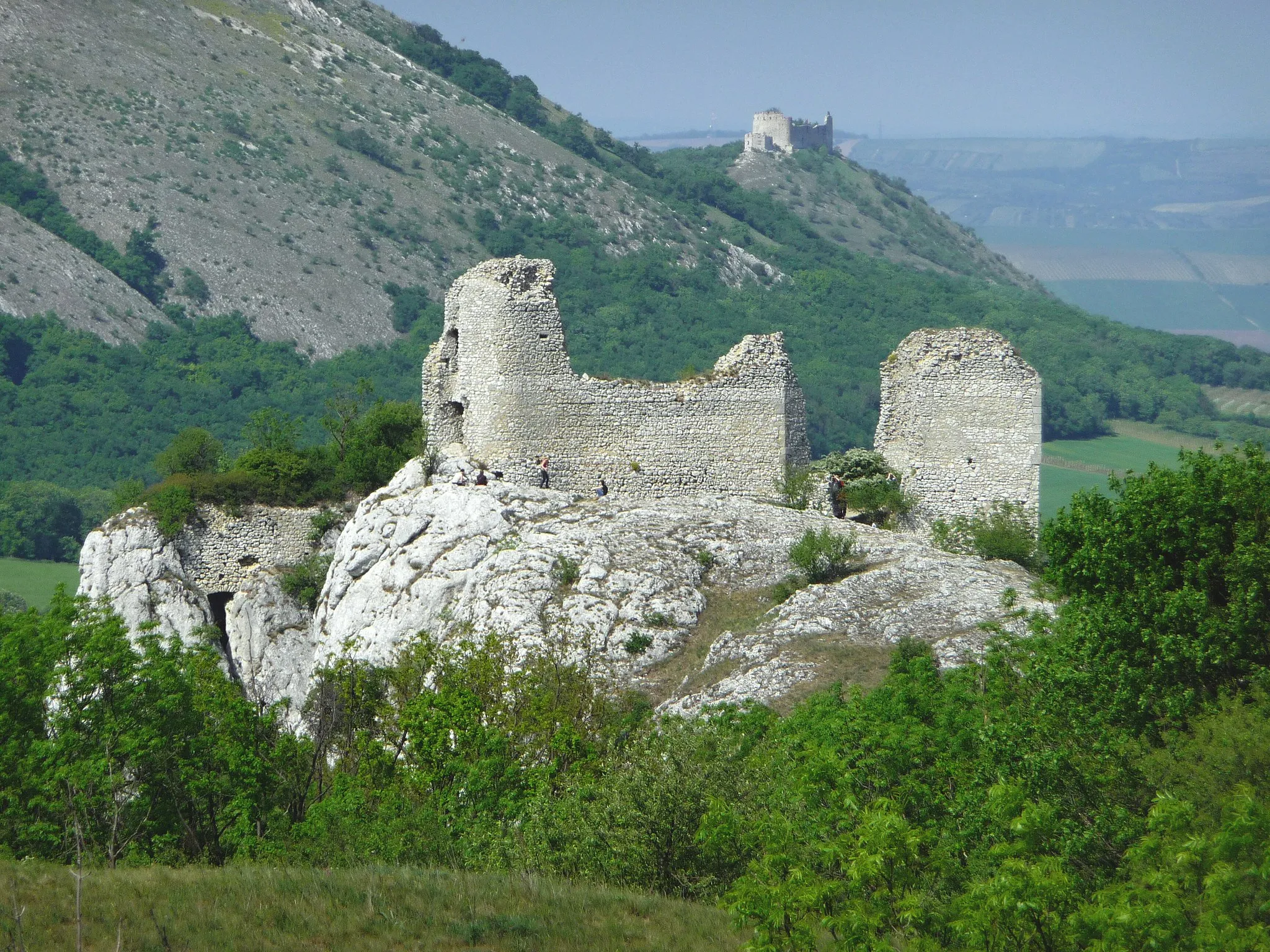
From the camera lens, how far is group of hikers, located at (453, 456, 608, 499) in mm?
32656

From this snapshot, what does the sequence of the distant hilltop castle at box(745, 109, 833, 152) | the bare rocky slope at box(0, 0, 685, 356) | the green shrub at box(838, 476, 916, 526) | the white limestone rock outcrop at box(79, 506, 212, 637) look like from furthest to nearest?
1. the distant hilltop castle at box(745, 109, 833, 152)
2. the bare rocky slope at box(0, 0, 685, 356)
3. the white limestone rock outcrop at box(79, 506, 212, 637)
4. the green shrub at box(838, 476, 916, 526)

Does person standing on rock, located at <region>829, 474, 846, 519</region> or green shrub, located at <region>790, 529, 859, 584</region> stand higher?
person standing on rock, located at <region>829, 474, 846, 519</region>

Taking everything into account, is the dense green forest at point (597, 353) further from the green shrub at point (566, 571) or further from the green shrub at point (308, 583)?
the green shrub at point (566, 571)

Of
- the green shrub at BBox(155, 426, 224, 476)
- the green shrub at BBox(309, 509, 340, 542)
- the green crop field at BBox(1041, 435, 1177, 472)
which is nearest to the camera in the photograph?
the green shrub at BBox(309, 509, 340, 542)

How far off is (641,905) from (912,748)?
4.07m

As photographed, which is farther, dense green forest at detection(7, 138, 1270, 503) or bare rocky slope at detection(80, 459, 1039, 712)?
dense green forest at detection(7, 138, 1270, 503)

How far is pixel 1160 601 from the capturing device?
2048 cm

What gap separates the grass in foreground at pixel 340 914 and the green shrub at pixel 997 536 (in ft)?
46.7

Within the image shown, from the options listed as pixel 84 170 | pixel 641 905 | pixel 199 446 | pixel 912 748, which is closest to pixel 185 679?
pixel 641 905

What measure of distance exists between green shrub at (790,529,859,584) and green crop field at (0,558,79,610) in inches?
1764

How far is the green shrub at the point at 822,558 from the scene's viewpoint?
29203mm

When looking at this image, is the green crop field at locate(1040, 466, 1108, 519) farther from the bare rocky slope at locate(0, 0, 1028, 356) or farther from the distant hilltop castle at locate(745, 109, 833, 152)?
the distant hilltop castle at locate(745, 109, 833, 152)

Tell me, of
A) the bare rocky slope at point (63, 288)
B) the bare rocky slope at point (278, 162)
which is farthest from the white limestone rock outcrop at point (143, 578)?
the bare rocky slope at point (63, 288)

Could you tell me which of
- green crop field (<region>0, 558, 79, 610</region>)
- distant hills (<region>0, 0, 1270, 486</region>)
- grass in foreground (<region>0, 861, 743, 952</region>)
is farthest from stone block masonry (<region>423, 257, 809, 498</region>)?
distant hills (<region>0, 0, 1270, 486</region>)
